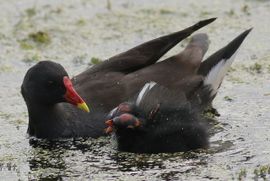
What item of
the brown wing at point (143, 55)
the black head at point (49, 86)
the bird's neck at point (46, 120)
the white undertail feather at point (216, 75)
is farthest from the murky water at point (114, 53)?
the brown wing at point (143, 55)

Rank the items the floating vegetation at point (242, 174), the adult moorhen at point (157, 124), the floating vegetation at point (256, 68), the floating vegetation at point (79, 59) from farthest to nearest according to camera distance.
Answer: the floating vegetation at point (79, 59)
the floating vegetation at point (256, 68)
the adult moorhen at point (157, 124)
the floating vegetation at point (242, 174)

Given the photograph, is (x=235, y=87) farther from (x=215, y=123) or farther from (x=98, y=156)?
(x=98, y=156)

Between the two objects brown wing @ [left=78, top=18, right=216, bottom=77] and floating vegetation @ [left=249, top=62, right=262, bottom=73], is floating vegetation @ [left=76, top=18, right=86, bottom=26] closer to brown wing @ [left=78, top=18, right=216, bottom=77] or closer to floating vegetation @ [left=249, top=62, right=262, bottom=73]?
floating vegetation @ [left=249, top=62, right=262, bottom=73]

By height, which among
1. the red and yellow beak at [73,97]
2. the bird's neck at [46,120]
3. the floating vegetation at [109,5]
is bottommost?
the bird's neck at [46,120]

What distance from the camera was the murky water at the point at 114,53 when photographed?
24.5 ft

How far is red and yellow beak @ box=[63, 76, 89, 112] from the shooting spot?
827cm

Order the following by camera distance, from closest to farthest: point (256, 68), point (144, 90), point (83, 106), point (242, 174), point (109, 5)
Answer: point (242, 174), point (144, 90), point (83, 106), point (256, 68), point (109, 5)

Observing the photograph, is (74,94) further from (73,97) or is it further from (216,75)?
(216,75)

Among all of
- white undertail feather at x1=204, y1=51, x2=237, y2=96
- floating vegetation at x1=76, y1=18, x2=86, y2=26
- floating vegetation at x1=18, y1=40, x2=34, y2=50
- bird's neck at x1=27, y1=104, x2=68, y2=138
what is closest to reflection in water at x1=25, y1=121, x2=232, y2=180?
bird's neck at x1=27, y1=104, x2=68, y2=138

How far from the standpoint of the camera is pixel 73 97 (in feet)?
27.2

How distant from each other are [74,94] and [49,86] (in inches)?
11.3

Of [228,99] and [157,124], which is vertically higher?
[157,124]

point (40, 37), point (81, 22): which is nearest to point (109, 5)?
point (81, 22)

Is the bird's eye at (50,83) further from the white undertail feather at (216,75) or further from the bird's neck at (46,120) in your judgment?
the white undertail feather at (216,75)
